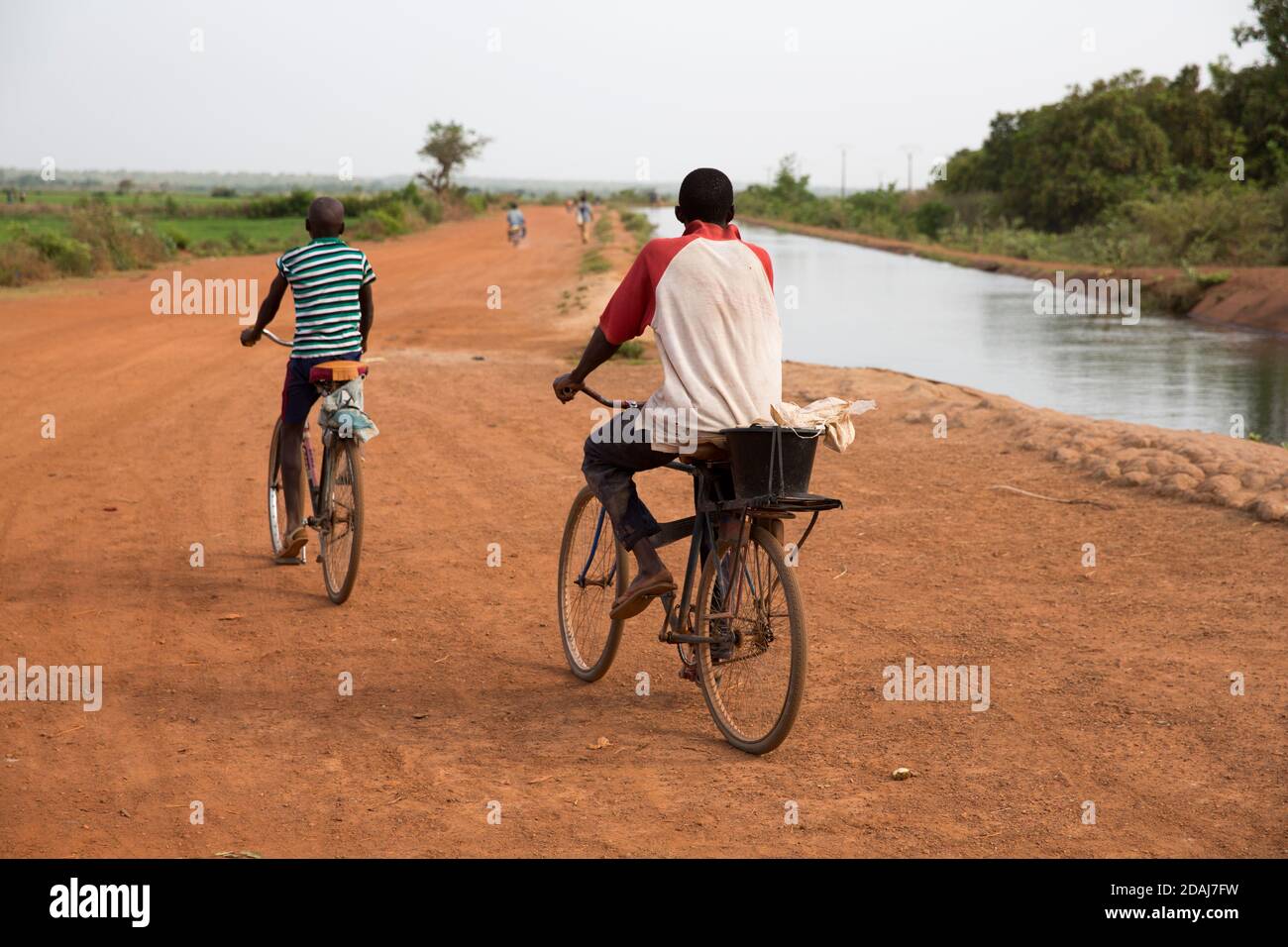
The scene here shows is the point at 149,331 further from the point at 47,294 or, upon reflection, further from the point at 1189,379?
the point at 1189,379

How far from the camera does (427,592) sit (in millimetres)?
7000

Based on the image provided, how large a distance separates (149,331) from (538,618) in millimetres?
13968

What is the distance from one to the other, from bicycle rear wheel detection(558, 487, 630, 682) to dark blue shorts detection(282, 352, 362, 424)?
67.0 inches

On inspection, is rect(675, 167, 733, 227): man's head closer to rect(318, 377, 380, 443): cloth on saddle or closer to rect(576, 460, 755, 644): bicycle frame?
rect(576, 460, 755, 644): bicycle frame

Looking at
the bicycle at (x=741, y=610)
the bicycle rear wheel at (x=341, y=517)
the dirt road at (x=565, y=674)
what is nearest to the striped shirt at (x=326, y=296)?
the bicycle rear wheel at (x=341, y=517)

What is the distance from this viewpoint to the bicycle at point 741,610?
451 cm

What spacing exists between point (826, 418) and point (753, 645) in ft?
2.72

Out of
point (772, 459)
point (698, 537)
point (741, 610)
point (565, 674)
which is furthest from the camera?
point (565, 674)

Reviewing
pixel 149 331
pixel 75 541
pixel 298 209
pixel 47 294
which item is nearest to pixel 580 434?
pixel 75 541

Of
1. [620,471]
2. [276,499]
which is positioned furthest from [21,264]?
[620,471]

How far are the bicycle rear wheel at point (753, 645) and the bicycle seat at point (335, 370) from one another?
7.88ft

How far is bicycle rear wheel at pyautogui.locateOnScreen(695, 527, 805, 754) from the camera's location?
4.53m

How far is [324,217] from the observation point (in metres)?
6.70

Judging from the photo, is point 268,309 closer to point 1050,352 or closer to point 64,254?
point 1050,352
